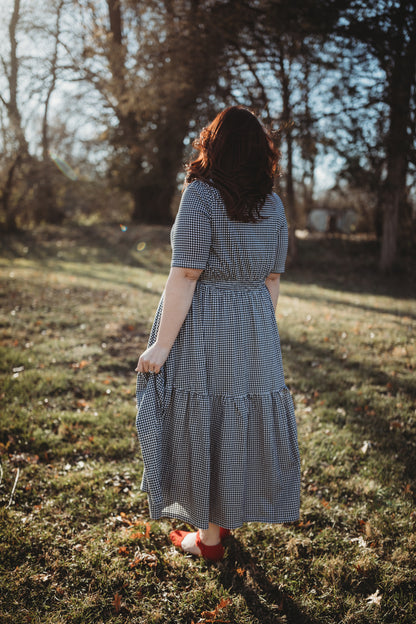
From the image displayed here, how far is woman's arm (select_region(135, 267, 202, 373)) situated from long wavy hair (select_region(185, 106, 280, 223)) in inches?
13.6

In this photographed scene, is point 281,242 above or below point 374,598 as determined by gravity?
above

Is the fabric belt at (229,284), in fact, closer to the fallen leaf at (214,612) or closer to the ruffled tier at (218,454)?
the ruffled tier at (218,454)

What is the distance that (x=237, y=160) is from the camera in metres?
1.77

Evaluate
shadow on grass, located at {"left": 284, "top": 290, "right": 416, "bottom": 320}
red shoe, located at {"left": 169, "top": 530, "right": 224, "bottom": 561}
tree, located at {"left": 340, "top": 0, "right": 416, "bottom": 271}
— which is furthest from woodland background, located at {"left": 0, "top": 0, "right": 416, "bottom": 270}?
red shoe, located at {"left": 169, "top": 530, "right": 224, "bottom": 561}

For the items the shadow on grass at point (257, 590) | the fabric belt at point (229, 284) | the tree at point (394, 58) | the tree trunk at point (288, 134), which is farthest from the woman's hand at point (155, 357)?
the tree at point (394, 58)

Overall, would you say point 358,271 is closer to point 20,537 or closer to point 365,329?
point 365,329

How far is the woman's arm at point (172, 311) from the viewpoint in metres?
1.79

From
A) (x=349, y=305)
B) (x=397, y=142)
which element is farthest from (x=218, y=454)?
(x=397, y=142)

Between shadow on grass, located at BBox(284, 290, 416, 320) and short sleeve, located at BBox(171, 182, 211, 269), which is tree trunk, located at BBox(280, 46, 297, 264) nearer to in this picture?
shadow on grass, located at BBox(284, 290, 416, 320)

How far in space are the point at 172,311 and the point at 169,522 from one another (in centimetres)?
155

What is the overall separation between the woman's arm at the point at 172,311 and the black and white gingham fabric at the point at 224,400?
0.09 metres

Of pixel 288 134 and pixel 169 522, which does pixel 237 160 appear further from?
pixel 288 134

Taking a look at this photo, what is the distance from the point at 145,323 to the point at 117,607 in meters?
4.53

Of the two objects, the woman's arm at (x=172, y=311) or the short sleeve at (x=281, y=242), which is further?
the short sleeve at (x=281, y=242)
